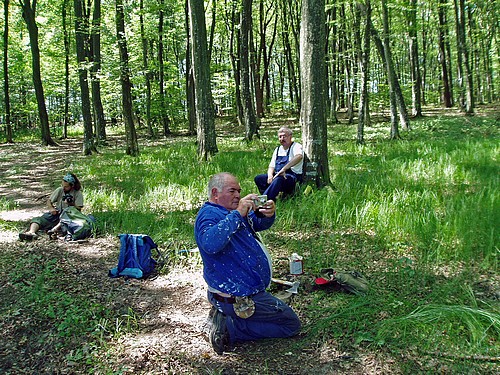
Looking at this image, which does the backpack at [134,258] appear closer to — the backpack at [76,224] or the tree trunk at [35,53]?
the backpack at [76,224]

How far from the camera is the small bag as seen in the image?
3.78 meters

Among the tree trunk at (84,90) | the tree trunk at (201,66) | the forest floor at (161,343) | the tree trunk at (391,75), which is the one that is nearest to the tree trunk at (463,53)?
the tree trunk at (391,75)

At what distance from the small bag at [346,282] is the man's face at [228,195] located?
1353 millimetres

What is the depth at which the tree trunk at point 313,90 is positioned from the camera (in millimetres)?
6328

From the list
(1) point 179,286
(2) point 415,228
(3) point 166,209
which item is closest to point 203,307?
(1) point 179,286

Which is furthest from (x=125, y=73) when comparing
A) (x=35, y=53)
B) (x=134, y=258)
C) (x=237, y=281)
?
(x=237, y=281)

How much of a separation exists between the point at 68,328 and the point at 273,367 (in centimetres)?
200

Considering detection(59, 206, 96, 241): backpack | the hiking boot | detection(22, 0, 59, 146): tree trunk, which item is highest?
detection(22, 0, 59, 146): tree trunk

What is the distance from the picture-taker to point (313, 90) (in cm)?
645

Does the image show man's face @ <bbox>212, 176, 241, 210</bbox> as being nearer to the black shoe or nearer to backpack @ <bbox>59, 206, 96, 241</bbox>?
the black shoe

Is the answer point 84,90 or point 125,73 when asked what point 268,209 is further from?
point 84,90

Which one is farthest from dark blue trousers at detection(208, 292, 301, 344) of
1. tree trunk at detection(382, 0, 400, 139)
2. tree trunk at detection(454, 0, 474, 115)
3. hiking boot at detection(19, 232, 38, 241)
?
tree trunk at detection(454, 0, 474, 115)

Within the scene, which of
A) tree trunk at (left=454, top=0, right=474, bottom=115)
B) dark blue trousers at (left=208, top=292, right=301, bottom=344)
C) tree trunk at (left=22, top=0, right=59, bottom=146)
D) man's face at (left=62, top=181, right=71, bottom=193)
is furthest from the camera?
tree trunk at (left=22, top=0, right=59, bottom=146)

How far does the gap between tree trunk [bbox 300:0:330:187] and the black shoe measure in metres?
3.80
